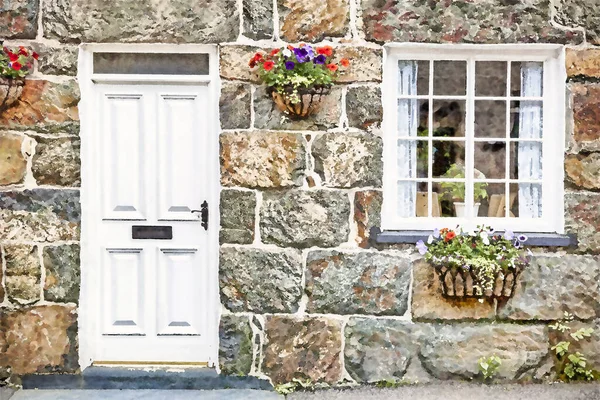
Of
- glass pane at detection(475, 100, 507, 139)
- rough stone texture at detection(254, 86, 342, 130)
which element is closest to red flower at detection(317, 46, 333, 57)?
rough stone texture at detection(254, 86, 342, 130)

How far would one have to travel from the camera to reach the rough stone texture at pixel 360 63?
4734mm

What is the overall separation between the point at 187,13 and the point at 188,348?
8.31 feet

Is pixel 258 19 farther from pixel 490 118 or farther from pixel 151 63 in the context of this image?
pixel 490 118

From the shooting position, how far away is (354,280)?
15.6 feet

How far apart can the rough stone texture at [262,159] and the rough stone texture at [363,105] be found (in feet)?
1.40

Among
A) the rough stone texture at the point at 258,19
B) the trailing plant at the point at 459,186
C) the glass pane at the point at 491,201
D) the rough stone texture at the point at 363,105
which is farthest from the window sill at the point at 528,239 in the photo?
the rough stone texture at the point at 258,19

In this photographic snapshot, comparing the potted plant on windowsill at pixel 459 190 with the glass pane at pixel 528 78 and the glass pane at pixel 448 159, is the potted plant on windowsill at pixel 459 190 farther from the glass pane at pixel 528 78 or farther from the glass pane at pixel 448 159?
the glass pane at pixel 528 78

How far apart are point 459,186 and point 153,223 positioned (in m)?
2.37

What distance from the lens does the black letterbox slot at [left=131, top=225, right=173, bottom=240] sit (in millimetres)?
4906

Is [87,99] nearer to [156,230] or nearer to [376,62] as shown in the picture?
[156,230]

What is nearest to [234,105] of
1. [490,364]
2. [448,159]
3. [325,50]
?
[325,50]

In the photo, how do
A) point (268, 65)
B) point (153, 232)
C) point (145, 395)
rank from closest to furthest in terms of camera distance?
point (268, 65), point (145, 395), point (153, 232)

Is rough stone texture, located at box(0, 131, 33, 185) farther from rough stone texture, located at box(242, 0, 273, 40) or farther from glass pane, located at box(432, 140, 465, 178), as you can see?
glass pane, located at box(432, 140, 465, 178)

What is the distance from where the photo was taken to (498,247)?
4.71m
